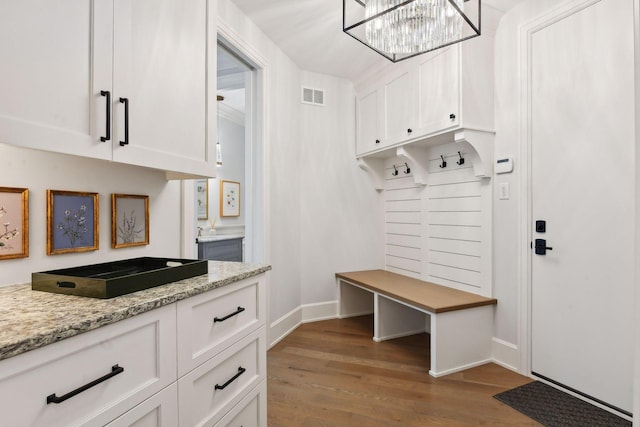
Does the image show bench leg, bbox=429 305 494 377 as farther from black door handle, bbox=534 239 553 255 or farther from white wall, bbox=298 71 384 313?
white wall, bbox=298 71 384 313

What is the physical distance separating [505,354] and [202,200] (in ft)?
13.3

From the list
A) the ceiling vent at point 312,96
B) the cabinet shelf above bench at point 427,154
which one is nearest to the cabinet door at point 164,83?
the cabinet shelf above bench at point 427,154

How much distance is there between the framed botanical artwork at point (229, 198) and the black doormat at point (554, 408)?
4.24m

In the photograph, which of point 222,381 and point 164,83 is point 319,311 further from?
point 164,83

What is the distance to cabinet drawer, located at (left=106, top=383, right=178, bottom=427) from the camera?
92 centimetres

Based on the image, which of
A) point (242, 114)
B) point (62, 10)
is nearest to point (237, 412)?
point (62, 10)

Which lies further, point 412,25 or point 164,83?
point 412,25

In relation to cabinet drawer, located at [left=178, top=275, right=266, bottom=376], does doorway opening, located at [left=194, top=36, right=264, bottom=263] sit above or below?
above

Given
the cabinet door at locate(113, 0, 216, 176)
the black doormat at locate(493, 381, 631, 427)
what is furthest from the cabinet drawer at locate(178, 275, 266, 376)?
the black doormat at locate(493, 381, 631, 427)

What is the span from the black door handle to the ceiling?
1.70 m

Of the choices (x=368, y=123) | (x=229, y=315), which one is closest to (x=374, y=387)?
(x=229, y=315)

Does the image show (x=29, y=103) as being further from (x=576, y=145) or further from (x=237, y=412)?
(x=576, y=145)

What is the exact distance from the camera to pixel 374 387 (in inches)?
91.4

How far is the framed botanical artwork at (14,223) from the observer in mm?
1114
